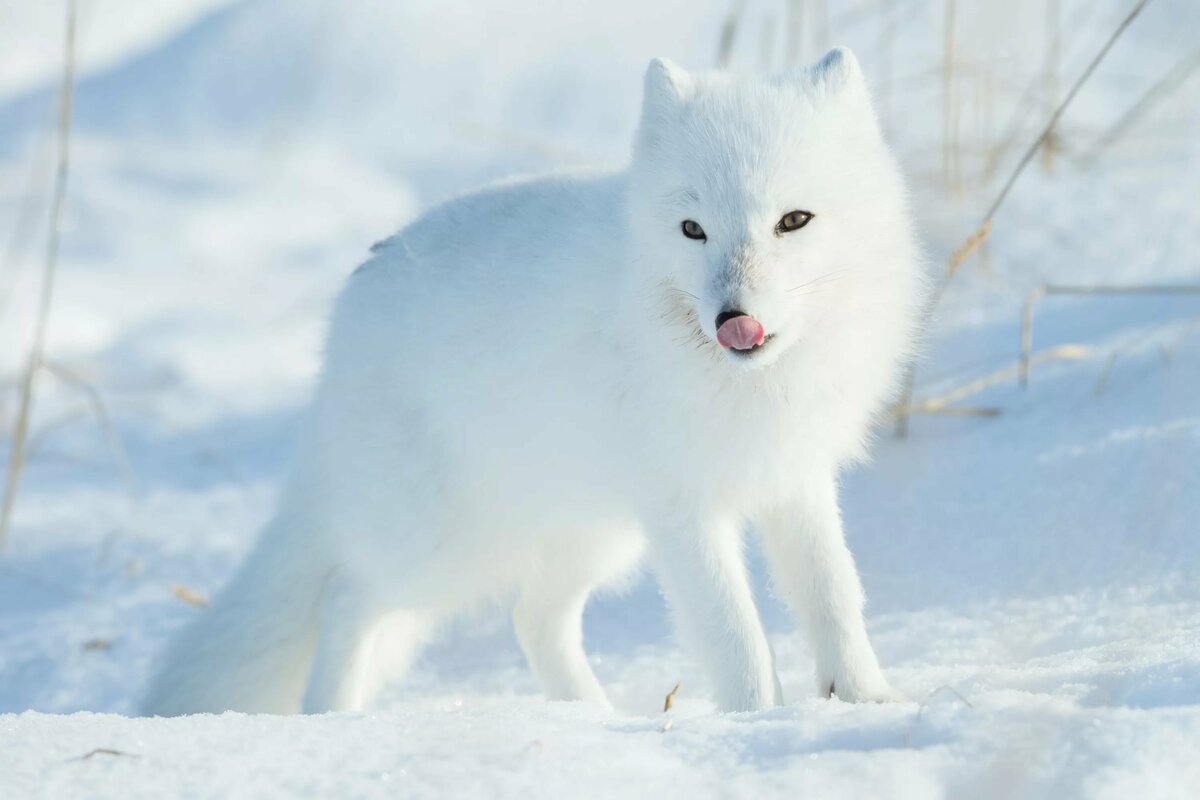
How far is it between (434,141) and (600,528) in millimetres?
3196

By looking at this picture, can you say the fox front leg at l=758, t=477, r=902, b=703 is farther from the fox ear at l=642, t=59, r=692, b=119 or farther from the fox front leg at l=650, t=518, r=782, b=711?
the fox ear at l=642, t=59, r=692, b=119

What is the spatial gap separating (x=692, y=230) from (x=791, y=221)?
13 cm

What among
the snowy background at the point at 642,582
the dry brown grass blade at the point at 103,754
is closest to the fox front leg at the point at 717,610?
the snowy background at the point at 642,582

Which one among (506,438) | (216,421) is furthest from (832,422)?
(216,421)

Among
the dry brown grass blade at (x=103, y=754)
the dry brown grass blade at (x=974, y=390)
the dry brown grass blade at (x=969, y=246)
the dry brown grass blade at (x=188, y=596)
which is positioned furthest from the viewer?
the dry brown grass blade at (x=974, y=390)

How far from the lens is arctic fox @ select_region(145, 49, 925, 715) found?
1.69 m

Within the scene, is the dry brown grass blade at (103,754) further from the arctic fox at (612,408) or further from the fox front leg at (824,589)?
the fox front leg at (824,589)

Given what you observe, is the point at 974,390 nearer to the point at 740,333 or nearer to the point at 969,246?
the point at 969,246

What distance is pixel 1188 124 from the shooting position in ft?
11.1

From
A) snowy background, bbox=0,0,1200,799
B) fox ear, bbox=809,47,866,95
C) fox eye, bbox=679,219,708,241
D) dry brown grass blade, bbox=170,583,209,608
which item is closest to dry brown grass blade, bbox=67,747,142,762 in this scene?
snowy background, bbox=0,0,1200,799

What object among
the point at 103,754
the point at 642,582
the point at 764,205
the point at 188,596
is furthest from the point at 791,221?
the point at 188,596

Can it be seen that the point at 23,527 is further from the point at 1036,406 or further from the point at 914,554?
the point at 1036,406

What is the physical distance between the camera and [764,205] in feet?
5.31

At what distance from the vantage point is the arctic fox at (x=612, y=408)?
5.55 ft
